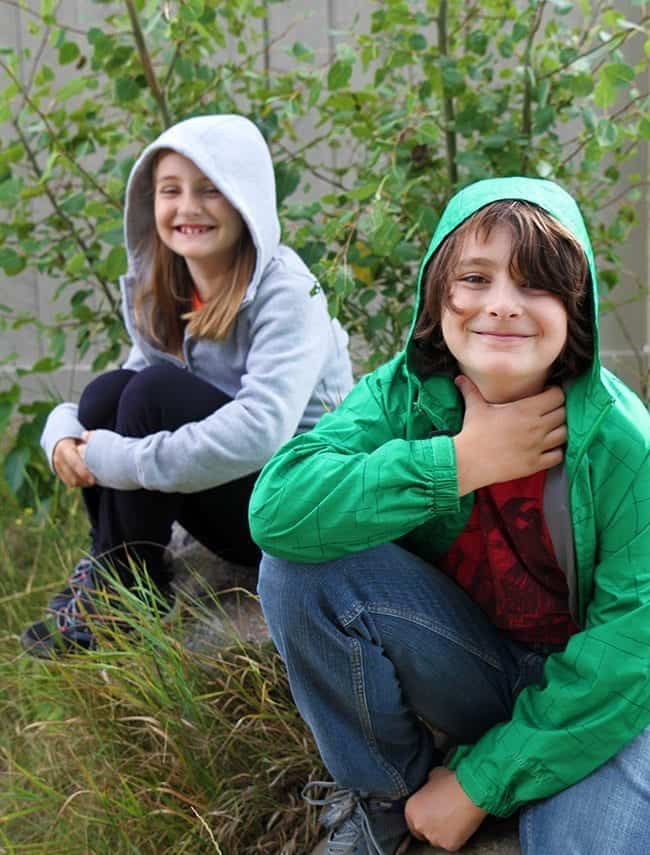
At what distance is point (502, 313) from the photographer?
139cm

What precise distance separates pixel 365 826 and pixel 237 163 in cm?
121

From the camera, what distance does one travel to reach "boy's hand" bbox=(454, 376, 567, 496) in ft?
4.67

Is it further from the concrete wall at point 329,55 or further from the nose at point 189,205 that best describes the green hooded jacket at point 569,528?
→ the concrete wall at point 329,55

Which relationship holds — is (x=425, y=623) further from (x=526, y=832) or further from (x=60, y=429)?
(x=60, y=429)

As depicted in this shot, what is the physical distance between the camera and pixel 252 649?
1905mm

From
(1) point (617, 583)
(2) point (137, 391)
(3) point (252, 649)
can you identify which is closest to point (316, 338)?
(2) point (137, 391)

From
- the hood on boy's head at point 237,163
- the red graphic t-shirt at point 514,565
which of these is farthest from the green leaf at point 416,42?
the red graphic t-shirt at point 514,565

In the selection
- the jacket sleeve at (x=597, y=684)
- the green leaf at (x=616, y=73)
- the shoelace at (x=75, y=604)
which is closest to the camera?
the jacket sleeve at (x=597, y=684)

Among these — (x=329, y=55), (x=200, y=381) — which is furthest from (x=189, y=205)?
(x=329, y=55)

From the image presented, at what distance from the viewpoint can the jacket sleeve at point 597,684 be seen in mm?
1358

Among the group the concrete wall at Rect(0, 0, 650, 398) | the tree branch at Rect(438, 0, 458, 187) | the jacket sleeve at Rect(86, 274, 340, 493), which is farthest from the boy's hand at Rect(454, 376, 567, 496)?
the concrete wall at Rect(0, 0, 650, 398)

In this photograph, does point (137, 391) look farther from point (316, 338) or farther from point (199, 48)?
point (199, 48)

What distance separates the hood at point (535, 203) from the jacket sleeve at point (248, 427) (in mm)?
614

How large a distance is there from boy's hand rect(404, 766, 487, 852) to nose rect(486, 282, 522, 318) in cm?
60
